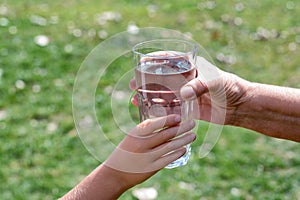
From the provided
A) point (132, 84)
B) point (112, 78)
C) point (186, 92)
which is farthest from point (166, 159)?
point (112, 78)

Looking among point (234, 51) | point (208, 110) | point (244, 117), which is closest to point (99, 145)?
point (208, 110)

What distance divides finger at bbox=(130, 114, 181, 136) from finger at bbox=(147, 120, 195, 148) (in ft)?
0.04

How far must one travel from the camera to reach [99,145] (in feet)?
5.18

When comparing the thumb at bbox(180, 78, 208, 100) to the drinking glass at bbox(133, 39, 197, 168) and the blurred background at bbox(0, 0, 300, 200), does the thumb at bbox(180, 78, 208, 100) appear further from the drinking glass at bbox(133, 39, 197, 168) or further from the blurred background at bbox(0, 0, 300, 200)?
the blurred background at bbox(0, 0, 300, 200)

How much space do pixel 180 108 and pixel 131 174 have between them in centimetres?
21

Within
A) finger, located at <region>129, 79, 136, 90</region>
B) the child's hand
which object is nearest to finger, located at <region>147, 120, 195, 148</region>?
the child's hand

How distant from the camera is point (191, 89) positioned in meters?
1.49

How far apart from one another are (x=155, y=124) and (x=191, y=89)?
0.15 m

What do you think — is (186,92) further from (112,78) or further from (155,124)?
(112,78)

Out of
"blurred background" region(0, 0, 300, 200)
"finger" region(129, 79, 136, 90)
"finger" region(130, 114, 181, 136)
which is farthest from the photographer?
"blurred background" region(0, 0, 300, 200)

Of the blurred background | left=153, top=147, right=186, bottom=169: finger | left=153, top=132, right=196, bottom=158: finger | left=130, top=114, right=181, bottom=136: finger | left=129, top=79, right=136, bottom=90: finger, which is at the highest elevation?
left=130, top=114, right=181, bottom=136: finger

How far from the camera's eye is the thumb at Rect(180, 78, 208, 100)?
1.47 metres

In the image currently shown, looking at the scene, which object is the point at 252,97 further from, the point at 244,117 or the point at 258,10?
the point at 258,10

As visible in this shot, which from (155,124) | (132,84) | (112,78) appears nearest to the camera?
(155,124)
